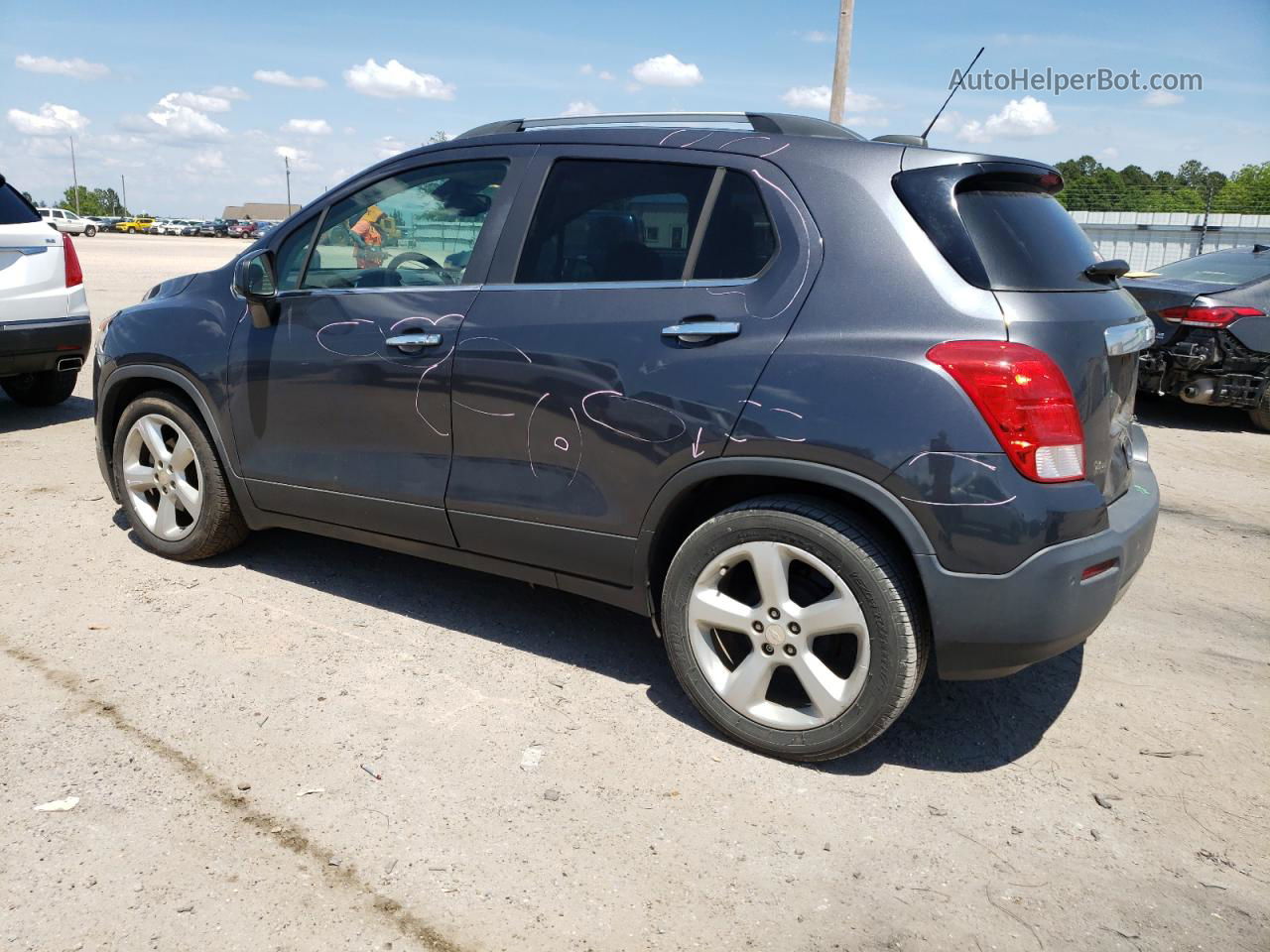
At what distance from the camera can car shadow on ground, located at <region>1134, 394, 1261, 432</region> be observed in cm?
900

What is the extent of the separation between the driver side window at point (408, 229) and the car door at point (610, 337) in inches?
8.5

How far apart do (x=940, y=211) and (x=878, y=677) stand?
1342 mm

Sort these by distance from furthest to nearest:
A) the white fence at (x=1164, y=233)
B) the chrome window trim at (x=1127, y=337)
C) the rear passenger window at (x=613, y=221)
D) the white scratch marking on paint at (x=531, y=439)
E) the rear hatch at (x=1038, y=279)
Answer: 1. the white fence at (x=1164, y=233)
2. the white scratch marking on paint at (x=531, y=439)
3. the rear passenger window at (x=613, y=221)
4. the chrome window trim at (x=1127, y=337)
5. the rear hatch at (x=1038, y=279)

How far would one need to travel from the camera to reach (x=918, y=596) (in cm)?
300

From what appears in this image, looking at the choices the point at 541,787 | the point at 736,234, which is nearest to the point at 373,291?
the point at 736,234

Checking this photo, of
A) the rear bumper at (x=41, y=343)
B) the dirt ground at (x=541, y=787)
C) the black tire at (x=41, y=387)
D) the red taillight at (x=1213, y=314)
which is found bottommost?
the dirt ground at (x=541, y=787)

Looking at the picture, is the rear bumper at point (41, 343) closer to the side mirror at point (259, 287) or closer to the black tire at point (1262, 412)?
the side mirror at point (259, 287)

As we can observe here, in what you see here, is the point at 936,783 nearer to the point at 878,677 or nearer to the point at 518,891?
the point at 878,677

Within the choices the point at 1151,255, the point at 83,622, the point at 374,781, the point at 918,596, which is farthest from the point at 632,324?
the point at 1151,255

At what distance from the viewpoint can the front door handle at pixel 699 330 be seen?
3.13 meters

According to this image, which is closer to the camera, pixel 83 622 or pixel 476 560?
pixel 476 560

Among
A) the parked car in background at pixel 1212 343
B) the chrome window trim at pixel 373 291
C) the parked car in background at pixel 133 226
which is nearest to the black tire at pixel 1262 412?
the parked car in background at pixel 1212 343

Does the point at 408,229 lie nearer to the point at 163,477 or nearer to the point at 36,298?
the point at 163,477

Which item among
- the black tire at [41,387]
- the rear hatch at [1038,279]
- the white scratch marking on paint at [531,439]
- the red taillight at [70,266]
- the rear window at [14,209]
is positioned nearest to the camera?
the rear hatch at [1038,279]
